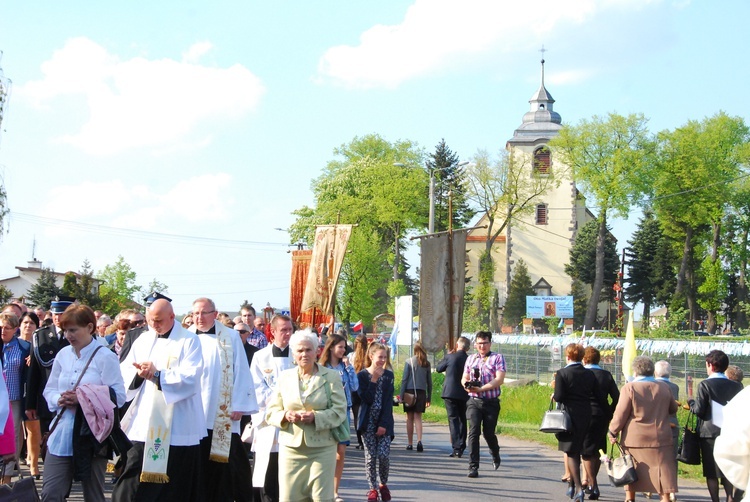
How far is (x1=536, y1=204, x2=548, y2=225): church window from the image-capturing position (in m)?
102

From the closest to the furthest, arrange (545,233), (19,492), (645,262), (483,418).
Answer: (19,492)
(483,418)
(645,262)
(545,233)

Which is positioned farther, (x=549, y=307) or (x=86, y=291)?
(x=549, y=307)

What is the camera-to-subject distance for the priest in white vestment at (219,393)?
823 centimetres

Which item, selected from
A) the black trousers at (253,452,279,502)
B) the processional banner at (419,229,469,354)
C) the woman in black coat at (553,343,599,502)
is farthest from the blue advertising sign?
the black trousers at (253,452,279,502)

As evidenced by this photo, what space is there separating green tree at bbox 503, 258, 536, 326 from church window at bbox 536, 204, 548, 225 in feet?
14.4

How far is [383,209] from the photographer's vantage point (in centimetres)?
6975

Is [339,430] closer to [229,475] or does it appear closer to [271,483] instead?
[229,475]

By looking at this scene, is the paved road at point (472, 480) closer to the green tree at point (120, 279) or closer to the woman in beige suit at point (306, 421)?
the woman in beige suit at point (306, 421)

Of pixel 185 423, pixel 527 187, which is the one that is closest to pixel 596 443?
pixel 185 423

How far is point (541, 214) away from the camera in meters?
102

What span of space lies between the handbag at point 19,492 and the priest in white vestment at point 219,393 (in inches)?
80.3

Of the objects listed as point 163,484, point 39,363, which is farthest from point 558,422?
point 39,363

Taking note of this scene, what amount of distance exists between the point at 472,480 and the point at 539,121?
318 ft

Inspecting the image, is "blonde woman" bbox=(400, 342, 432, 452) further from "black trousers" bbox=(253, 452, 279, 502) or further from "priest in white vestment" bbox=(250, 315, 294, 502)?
"black trousers" bbox=(253, 452, 279, 502)
